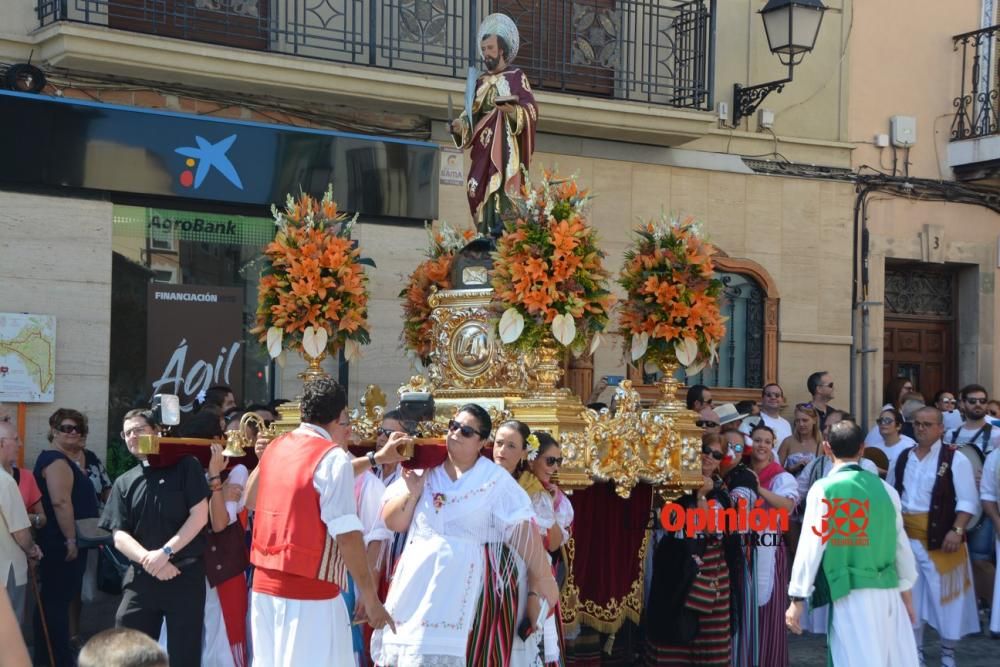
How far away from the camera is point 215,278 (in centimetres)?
1188

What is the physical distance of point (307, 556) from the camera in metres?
5.75

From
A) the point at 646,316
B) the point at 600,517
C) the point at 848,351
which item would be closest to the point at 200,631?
the point at 600,517

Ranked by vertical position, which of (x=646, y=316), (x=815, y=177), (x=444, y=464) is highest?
(x=815, y=177)

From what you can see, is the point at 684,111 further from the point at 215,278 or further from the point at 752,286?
the point at 215,278

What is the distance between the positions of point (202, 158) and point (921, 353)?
7.61 metres

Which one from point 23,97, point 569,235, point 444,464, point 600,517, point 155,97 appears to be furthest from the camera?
point 155,97

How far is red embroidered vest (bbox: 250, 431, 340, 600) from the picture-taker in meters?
5.75

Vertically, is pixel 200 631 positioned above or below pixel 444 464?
below

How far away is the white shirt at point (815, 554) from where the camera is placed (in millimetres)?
6797

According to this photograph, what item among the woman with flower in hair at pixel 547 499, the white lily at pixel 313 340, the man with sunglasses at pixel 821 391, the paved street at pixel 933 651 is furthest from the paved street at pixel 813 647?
the woman with flower in hair at pixel 547 499

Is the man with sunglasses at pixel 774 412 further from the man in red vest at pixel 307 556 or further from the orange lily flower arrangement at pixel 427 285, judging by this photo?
the man in red vest at pixel 307 556

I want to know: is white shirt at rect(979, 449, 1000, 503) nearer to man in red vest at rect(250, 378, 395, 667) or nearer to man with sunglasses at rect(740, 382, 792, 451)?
man with sunglasses at rect(740, 382, 792, 451)

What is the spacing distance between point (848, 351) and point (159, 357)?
6.51m

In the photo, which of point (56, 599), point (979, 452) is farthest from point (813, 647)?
point (56, 599)
